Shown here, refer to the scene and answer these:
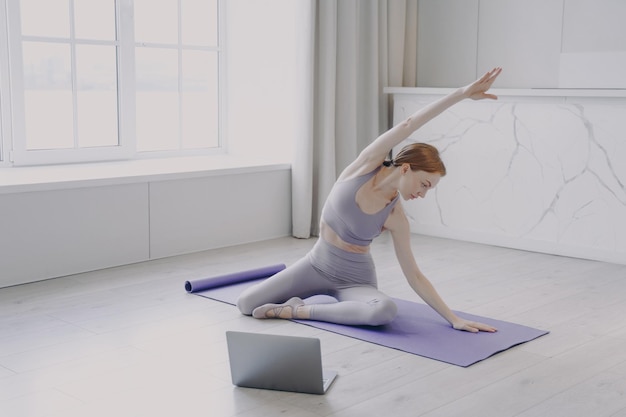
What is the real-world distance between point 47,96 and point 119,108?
0.43 meters

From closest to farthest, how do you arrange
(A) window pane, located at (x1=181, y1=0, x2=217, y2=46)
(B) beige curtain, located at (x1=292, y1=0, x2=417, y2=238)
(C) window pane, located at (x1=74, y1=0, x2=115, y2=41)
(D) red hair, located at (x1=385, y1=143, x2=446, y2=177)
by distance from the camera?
(D) red hair, located at (x1=385, y1=143, x2=446, y2=177)
(C) window pane, located at (x1=74, y1=0, x2=115, y2=41)
(B) beige curtain, located at (x1=292, y1=0, x2=417, y2=238)
(A) window pane, located at (x1=181, y1=0, x2=217, y2=46)

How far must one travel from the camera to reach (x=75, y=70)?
4449mm

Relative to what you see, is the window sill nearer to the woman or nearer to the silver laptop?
the woman

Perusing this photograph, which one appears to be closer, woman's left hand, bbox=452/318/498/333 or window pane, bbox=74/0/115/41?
woman's left hand, bbox=452/318/498/333

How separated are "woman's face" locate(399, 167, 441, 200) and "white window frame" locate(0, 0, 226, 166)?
2.28m

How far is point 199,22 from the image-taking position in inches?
201

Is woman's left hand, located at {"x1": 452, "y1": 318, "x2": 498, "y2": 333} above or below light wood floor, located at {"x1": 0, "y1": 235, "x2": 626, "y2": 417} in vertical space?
above

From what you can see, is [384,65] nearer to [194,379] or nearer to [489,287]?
[489,287]

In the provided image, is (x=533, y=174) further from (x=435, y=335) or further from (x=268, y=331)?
(x=268, y=331)

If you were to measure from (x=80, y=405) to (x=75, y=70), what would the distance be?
2.62 metres

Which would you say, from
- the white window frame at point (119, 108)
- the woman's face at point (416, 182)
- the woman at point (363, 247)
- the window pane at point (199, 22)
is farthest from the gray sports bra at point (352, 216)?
the window pane at point (199, 22)

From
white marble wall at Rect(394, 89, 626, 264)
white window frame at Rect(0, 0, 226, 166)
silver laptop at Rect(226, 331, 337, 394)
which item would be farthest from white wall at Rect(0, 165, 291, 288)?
silver laptop at Rect(226, 331, 337, 394)

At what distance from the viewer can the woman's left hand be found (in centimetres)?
297

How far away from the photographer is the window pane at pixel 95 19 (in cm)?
444
